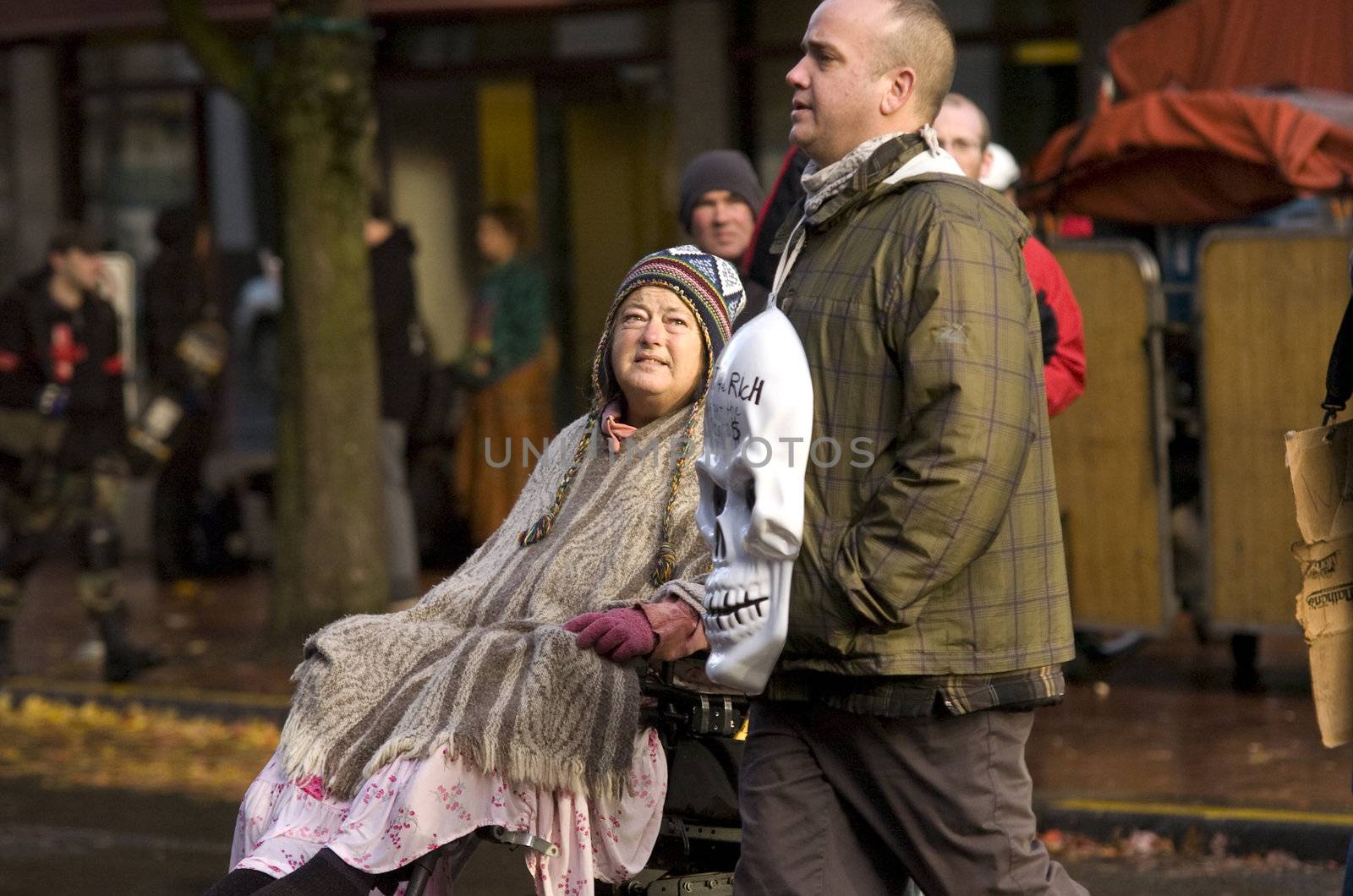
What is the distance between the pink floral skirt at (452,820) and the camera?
411cm

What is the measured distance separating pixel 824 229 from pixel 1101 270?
196 inches

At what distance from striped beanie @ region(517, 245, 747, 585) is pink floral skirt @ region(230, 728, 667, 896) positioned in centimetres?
66

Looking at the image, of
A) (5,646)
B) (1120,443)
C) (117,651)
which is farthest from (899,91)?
(5,646)

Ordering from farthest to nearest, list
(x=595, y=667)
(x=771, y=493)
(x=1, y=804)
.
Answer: (x=1, y=804) → (x=595, y=667) → (x=771, y=493)

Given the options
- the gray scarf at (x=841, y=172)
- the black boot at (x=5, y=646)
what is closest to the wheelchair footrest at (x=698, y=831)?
the gray scarf at (x=841, y=172)

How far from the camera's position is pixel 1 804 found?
7.33 metres

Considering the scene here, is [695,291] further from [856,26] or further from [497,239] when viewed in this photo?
[497,239]

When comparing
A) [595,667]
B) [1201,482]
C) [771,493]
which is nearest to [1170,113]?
[1201,482]

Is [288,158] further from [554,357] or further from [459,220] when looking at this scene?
[459,220]

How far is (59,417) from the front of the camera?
9.51 metres

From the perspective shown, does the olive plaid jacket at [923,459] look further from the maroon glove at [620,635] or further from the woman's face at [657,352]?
the woman's face at [657,352]

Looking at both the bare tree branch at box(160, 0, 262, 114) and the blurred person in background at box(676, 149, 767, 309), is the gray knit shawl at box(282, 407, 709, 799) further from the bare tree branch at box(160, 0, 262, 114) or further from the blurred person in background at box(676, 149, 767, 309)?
the bare tree branch at box(160, 0, 262, 114)

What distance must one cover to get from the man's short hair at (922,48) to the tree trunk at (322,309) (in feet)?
19.9

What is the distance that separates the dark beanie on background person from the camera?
6.45 meters
